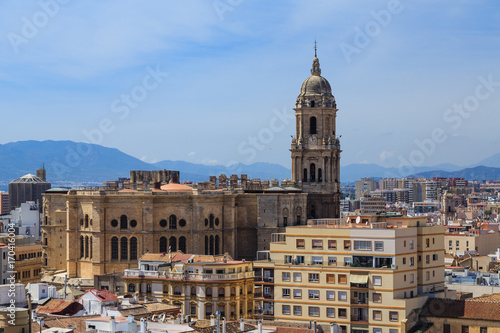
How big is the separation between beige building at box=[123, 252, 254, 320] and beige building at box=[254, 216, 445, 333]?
10.1 meters

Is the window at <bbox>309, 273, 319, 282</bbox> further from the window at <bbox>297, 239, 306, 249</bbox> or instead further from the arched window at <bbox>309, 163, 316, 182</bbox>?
the arched window at <bbox>309, 163, 316, 182</bbox>

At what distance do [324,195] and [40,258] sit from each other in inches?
1246

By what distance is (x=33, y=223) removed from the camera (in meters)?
143

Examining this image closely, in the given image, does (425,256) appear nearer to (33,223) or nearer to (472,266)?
(472,266)

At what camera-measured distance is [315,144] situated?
10725cm

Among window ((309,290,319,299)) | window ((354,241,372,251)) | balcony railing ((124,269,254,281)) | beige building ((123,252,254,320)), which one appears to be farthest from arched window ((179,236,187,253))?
window ((354,241,372,251))

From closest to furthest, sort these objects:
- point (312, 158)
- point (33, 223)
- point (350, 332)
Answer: point (350, 332) < point (312, 158) < point (33, 223)

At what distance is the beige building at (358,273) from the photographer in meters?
54.7

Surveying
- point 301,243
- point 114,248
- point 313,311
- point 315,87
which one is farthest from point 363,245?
point 315,87

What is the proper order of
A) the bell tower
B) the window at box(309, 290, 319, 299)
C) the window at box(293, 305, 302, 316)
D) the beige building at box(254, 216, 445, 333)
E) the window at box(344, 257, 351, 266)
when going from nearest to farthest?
the beige building at box(254, 216, 445, 333) → the window at box(344, 257, 351, 266) → the window at box(309, 290, 319, 299) → the window at box(293, 305, 302, 316) → the bell tower

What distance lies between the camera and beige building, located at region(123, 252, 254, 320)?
229ft

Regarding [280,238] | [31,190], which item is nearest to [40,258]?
[280,238]

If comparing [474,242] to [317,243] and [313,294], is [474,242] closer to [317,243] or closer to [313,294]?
[317,243]

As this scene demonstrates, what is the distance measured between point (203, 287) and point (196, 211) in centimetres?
2384
